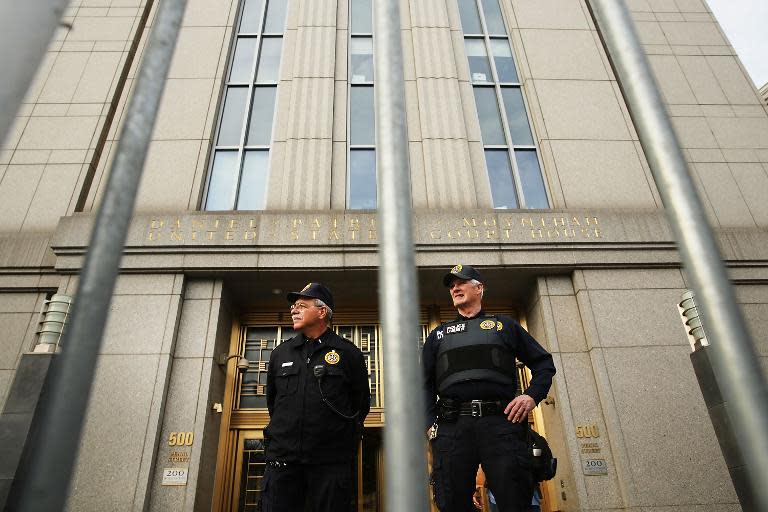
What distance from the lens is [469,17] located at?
33.0 ft

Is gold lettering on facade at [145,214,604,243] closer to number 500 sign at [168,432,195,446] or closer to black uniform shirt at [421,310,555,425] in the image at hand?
number 500 sign at [168,432,195,446]

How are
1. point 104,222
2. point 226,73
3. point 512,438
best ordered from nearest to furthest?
point 104,222 → point 512,438 → point 226,73

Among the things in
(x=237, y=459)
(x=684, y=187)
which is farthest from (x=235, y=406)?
(x=684, y=187)

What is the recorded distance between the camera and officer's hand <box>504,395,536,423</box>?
3.22 m

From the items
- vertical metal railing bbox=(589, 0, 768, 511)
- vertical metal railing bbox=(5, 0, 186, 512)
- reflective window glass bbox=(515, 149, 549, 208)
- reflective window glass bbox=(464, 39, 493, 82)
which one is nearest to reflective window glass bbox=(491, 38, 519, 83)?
reflective window glass bbox=(464, 39, 493, 82)

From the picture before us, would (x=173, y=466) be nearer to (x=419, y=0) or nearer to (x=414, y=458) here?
(x=414, y=458)

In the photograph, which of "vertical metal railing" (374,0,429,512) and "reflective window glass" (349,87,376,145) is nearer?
"vertical metal railing" (374,0,429,512)

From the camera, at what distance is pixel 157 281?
684 centimetres

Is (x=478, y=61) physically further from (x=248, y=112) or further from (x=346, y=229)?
(x=346, y=229)

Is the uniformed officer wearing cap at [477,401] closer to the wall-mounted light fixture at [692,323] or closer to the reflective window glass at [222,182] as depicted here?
the wall-mounted light fixture at [692,323]

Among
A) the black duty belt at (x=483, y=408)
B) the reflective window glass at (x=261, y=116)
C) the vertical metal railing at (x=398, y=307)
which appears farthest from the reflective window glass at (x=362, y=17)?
the vertical metal railing at (x=398, y=307)

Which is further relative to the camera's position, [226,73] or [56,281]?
[226,73]

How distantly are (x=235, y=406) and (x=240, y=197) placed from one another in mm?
3267

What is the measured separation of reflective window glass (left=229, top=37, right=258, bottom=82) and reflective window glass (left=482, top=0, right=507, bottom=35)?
4.68 m
